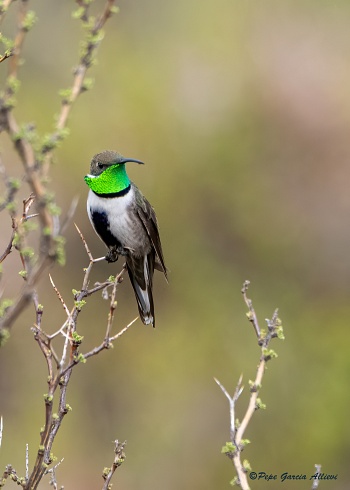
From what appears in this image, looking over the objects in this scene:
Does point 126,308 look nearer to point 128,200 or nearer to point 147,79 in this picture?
point 147,79

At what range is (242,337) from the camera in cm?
1311

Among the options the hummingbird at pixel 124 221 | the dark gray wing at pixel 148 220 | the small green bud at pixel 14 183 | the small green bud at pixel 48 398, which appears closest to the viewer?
the small green bud at pixel 14 183

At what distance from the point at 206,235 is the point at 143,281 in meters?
7.93

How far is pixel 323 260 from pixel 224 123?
2851mm

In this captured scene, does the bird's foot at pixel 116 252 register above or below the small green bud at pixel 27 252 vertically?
above

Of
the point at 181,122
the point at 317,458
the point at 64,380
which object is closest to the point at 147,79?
the point at 181,122

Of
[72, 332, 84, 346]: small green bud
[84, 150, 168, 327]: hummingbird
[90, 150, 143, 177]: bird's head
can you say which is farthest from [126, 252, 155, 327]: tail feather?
[72, 332, 84, 346]: small green bud

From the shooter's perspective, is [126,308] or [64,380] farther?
[126,308]

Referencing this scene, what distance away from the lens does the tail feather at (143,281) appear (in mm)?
5906

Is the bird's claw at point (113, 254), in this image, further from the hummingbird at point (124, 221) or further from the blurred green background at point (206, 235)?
the blurred green background at point (206, 235)

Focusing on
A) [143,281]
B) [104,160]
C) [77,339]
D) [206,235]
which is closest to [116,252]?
[143,281]

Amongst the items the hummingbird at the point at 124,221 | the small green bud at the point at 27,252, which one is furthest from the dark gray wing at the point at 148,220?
the small green bud at the point at 27,252

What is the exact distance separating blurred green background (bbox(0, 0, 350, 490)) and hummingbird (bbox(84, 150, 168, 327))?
5.30 meters

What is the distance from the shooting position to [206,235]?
13867 millimetres
